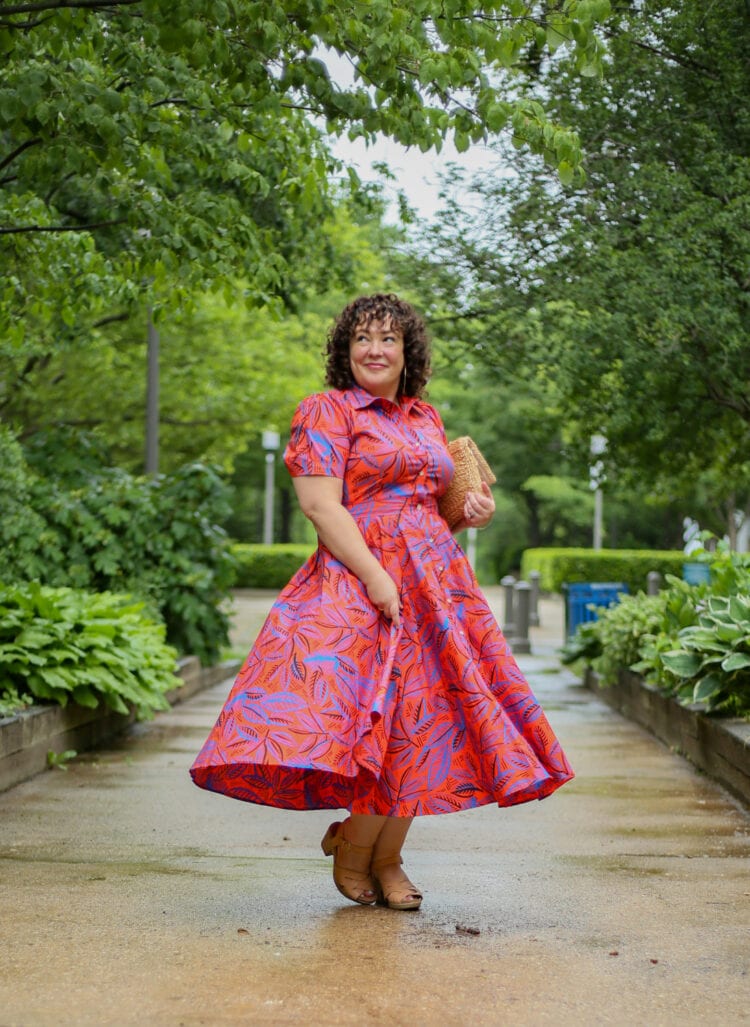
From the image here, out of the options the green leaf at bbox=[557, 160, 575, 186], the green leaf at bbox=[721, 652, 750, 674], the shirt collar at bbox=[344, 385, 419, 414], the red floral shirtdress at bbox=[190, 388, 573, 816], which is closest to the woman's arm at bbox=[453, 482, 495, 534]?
the red floral shirtdress at bbox=[190, 388, 573, 816]

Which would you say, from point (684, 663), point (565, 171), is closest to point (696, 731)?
point (684, 663)

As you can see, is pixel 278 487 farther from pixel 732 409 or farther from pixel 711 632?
pixel 711 632

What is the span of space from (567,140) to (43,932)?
3.51 meters

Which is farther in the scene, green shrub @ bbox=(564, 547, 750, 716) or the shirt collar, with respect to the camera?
green shrub @ bbox=(564, 547, 750, 716)

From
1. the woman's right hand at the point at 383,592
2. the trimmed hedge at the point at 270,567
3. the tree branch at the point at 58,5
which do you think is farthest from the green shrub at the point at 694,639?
the trimmed hedge at the point at 270,567

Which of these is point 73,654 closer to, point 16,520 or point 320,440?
point 16,520

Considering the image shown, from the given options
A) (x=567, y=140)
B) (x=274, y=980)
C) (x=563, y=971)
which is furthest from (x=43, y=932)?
(x=567, y=140)

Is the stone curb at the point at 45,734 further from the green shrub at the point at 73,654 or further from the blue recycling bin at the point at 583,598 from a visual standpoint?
the blue recycling bin at the point at 583,598

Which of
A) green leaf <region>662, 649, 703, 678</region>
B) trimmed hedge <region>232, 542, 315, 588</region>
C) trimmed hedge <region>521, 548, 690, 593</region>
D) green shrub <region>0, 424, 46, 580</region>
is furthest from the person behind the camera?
trimmed hedge <region>232, 542, 315, 588</region>

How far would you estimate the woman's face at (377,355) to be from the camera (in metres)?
4.77

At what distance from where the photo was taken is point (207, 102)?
23.8 feet

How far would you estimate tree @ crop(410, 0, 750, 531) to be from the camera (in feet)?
31.4

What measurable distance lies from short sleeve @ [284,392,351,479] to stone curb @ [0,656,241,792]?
2.94 meters

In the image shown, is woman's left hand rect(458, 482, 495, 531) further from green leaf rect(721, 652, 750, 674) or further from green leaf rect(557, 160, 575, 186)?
green leaf rect(721, 652, 750, 674)
